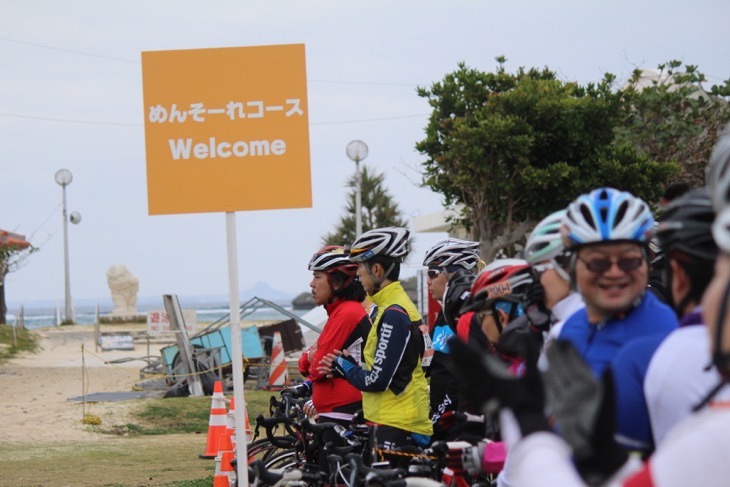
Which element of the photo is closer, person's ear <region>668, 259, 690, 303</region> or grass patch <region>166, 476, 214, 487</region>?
person's ear <region>668, 259, 690, 303</region>

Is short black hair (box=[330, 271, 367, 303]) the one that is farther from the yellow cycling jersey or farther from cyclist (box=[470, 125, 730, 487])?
cyclist (box=[470, 125, 730, 487])

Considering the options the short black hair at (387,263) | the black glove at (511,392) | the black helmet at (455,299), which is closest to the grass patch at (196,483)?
the short black hair at (387,263)

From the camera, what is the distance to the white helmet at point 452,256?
8.20m

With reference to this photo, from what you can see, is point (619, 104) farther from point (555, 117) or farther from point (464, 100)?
point (464, 100)

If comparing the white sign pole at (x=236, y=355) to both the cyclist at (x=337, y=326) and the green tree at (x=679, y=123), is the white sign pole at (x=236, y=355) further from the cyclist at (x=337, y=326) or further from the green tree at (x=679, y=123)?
the green tree at (x=679, y=123)

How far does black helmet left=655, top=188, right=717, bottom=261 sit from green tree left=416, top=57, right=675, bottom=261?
26.1 m

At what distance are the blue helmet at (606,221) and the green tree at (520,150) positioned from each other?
25556 millimetres

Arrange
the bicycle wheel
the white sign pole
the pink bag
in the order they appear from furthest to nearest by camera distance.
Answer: the bicycle wheel, the white sign pole, the pink bag

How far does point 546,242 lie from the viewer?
480cm

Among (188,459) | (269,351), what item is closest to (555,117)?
(269,351)

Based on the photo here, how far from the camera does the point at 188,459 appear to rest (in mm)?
14164

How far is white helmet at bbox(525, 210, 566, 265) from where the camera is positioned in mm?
4758

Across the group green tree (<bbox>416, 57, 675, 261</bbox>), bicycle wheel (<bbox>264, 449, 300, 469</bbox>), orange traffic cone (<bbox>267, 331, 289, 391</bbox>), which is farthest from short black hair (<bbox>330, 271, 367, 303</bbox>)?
green tree (<bbox>416, 57, 675, 261</bbox>)

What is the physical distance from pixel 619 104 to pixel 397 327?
25880 millimetres
